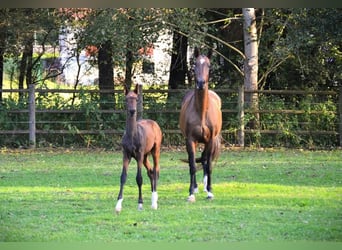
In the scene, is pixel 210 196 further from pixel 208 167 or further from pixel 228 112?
pixel 228 112

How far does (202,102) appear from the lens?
7.97 meters

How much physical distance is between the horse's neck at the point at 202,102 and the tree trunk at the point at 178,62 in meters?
7.61

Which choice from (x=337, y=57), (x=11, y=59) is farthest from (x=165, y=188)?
(x=11, y=59)

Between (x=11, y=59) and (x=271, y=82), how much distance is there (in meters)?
6.28

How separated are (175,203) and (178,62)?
9.39 metres

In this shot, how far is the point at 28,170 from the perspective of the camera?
34.6ft

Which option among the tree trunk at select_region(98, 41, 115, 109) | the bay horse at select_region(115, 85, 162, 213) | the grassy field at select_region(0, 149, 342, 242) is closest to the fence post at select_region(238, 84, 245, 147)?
the grassy field at select_region(0, 149, 342, 242)

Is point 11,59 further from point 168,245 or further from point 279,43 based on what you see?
point 168,245

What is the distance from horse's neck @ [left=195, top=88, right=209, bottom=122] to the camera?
7941mm

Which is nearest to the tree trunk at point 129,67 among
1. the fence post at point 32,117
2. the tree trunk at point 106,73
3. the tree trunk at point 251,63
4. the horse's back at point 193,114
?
the tree trunk at point 106,73

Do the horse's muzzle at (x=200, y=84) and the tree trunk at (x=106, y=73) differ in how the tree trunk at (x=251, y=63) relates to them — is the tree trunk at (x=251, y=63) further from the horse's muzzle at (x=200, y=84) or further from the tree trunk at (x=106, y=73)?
the horse's muzzle at (x=200, y=84)

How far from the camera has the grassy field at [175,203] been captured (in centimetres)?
591

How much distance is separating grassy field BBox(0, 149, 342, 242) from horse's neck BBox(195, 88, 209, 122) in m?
0.92

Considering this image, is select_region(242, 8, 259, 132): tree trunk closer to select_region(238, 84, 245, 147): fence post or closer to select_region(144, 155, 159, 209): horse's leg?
select_region(238, 84, 245, 147): fence post
